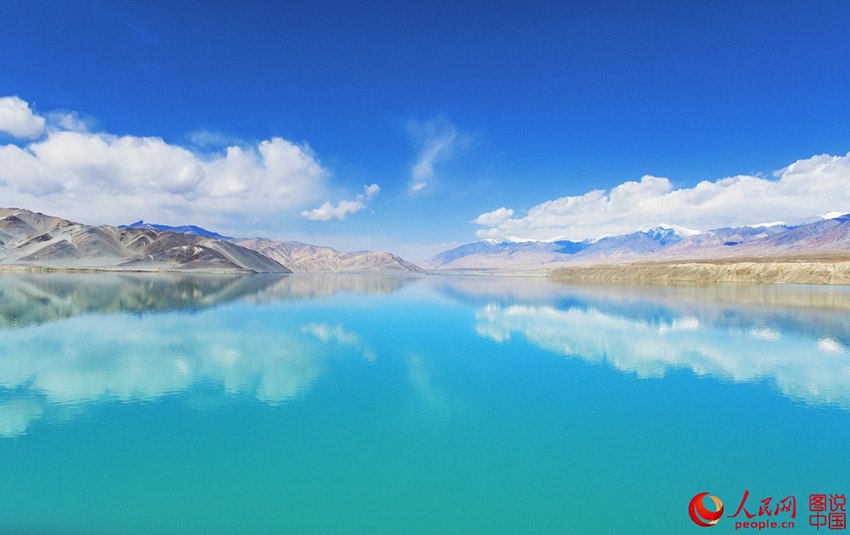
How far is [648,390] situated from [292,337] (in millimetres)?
21236

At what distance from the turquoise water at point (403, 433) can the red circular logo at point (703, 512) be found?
19 centimetres

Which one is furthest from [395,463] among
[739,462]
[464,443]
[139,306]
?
[139,306]

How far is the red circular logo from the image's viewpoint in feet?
27.9

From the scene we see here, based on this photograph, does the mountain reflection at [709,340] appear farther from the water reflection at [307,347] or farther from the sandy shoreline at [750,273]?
the sandy shoreline at [750,273]

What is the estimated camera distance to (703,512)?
8.77 m

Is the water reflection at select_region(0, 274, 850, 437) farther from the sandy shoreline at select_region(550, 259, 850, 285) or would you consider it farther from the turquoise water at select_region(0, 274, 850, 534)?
the sandy shoreline at select_region(550, 259, 850, 285)

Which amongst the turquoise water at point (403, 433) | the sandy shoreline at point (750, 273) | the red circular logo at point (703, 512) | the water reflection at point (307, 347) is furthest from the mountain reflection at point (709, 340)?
the sandy shoreline at point (750, 273)

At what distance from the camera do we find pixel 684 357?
23422 millimetres

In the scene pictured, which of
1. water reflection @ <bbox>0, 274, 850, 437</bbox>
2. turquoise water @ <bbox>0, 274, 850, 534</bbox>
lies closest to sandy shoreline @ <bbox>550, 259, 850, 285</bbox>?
water reflection @ <bbox>0, 274, 850, 437</bbox>

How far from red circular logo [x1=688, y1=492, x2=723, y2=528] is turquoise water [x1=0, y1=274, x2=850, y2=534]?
192 mm

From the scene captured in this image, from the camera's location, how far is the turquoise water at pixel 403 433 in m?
8.52

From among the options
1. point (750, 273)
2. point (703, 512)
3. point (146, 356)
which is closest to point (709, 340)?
point (703, 512)

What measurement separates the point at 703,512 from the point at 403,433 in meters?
7.53

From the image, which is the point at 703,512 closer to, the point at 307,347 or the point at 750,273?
the point at 307,347
